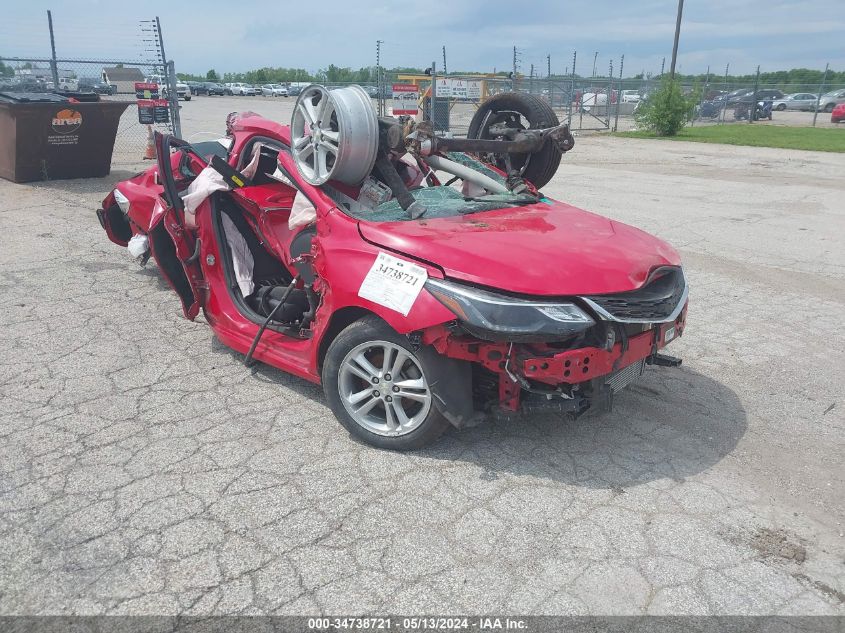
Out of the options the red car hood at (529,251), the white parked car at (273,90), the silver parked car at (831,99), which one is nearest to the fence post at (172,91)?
the red car hood at (529,251)

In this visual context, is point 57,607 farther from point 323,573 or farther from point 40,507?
point 323,573

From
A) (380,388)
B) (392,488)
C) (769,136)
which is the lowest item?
(392,488)

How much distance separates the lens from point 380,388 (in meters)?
3.60

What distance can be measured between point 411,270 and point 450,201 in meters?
1.05

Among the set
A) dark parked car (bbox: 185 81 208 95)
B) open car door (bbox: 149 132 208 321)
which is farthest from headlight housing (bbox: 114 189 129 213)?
dark parked car (bbox: 185 81 208 95)

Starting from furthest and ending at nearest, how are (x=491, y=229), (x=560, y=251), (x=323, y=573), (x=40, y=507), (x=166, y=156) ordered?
(x=166, y=156), (x=491, y=229), (x=560, y=251), (x=40, y=507), (x=323, y=573)

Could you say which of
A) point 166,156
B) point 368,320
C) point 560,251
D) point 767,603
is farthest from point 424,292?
point 166,156

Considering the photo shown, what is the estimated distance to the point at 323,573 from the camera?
2793 millimetres

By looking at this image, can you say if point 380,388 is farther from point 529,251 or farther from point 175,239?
point 175,239

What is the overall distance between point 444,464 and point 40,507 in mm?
1894

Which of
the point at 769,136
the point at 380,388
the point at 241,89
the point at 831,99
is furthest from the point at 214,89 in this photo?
the point at 380,388

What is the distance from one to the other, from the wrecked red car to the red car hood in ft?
0.03

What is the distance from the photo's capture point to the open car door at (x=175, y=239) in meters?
4.73

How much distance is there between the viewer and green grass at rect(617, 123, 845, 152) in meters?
21.1
